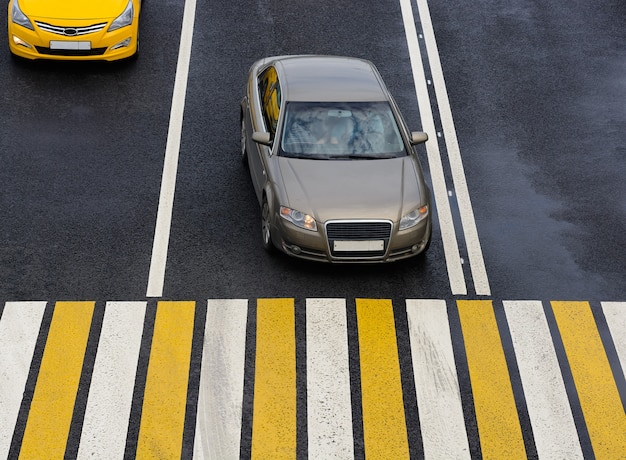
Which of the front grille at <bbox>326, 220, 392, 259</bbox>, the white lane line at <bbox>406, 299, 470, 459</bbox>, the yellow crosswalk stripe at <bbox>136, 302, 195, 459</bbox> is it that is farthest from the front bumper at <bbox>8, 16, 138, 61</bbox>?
the white lane line at <bbox>406, 299, 470, 459</bbox>

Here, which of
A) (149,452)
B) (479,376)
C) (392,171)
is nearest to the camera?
(149,452)

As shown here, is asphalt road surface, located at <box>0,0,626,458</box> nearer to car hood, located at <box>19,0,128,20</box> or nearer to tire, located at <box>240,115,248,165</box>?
tire, located at <box>240,115,248,165</box>

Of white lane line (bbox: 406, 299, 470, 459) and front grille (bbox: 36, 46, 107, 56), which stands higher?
white lane line (bbox: 406, 299, 470, 459)

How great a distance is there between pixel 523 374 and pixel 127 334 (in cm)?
404

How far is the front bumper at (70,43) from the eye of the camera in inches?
581

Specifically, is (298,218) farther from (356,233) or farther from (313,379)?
(313,379)

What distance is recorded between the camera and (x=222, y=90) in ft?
49.5

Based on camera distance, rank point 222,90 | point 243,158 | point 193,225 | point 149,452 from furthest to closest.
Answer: point 222,90
point 243,158
point 193,225
point 149,452

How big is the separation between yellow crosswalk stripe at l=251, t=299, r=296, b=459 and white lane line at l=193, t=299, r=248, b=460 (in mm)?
167

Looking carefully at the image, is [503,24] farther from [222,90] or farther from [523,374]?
[523,374]

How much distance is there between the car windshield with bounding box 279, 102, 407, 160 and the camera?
11391mm

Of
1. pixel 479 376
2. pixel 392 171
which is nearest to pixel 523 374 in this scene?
pixel 479 376

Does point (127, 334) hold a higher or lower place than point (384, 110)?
lower

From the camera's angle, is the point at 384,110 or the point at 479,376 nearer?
the point at 479,376
